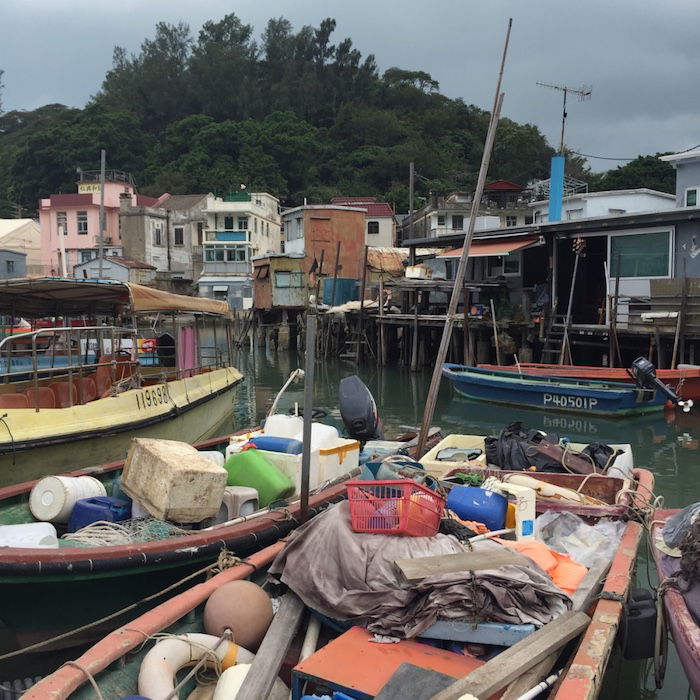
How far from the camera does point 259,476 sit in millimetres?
7039

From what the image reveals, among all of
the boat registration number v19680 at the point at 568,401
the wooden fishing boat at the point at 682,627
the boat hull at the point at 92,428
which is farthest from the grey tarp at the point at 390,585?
the boat registration number v19680 at the point at 568,401

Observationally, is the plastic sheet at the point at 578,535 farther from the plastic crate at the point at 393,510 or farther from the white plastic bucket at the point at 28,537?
the white plastic bucket at the point at 28,537

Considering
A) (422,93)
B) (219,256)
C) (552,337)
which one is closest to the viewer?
(552,337)

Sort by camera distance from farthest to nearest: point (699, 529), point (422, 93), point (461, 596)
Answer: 1. point (422, 93)
2. point (699, 529)
3. point (461, 596)

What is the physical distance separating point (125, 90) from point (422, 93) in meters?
33.6

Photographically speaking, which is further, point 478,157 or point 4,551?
point 478,157

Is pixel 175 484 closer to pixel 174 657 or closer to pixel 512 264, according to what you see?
pixel 174 657

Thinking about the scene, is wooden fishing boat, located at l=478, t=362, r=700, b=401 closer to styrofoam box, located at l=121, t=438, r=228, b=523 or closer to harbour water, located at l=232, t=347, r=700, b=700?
harbour water, located at l=232, t=347, r=700, b=700

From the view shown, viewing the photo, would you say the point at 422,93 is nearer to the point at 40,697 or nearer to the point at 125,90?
the point at 125,90

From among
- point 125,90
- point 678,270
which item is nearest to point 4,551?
point 678,270

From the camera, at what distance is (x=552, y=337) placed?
21.5 metres

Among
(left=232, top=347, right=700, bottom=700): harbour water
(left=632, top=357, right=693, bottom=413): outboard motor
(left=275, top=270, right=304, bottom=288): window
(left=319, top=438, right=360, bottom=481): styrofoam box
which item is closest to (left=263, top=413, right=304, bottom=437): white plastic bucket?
(left=319, top=438, right=360, bottom=481): styrofoam box

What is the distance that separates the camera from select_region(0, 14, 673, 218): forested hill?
59.8m

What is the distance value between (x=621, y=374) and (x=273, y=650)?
1484 centimetres
